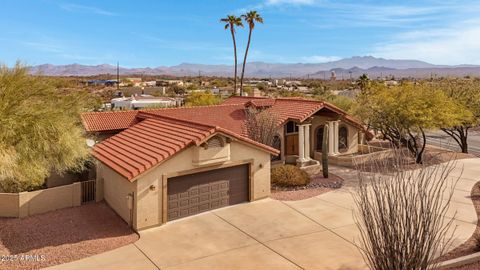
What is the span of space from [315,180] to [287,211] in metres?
6.61

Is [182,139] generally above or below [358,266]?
above

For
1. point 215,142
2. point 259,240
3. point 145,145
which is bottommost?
point 259,240

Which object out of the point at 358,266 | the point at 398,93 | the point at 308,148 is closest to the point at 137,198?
the point at 358,266

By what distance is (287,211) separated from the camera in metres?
18.1

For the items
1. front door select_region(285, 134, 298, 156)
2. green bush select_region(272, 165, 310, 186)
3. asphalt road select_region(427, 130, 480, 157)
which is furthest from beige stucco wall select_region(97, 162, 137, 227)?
asphalt road select_region(427, 130, 480, 157)

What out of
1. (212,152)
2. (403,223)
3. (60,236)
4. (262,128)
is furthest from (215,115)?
(403,223)

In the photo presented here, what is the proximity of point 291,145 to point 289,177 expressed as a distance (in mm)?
6547

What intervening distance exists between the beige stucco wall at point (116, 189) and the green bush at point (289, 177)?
9.61m

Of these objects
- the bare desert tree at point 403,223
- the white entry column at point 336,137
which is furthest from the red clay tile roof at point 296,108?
the bare desert tree at point 403,223

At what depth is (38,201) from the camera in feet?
57.3

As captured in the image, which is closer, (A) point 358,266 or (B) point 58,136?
(A) point 358,266

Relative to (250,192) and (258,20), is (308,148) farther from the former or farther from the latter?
(258,20)

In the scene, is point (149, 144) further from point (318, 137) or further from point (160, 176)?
point (318, 137)

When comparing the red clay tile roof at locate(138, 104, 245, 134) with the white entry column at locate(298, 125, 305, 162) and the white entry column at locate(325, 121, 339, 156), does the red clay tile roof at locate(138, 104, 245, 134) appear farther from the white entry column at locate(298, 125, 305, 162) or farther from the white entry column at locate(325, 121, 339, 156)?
the white entry column at locate(325, 121, 339, 156)
